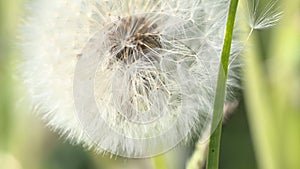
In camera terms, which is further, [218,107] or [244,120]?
[244,120]

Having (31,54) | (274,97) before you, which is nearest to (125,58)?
(31,54)

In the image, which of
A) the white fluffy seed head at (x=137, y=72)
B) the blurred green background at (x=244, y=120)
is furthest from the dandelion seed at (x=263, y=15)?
the blurred green background at (x=244, y=120)

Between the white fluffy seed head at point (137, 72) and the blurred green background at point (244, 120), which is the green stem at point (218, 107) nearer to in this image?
the white fluffy seed head at point (137, 72)

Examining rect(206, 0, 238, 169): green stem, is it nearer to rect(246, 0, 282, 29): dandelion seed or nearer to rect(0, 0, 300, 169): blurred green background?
rect(246, 0, 282, 29): dandelion seed

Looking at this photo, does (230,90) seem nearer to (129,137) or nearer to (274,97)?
(129,137)

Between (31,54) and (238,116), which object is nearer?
(31,54)

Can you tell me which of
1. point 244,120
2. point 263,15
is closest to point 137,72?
point 263,15

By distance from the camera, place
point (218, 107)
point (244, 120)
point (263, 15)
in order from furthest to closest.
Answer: point (244, 120)
point (263, 15)
point (218, 107)

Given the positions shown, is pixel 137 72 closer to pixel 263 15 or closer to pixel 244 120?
pixel 263 15
